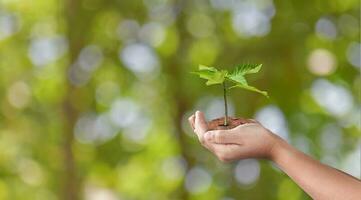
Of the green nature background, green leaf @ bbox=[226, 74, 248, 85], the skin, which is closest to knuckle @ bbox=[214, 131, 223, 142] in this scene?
the skin

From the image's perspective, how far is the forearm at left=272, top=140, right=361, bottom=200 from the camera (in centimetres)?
109

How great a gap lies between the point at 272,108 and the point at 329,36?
0.59 meters

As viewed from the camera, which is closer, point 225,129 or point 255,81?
point 225,129

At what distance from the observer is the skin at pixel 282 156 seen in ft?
3.58

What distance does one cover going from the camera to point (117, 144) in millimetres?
6168

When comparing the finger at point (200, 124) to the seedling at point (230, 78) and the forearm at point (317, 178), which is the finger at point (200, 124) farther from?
the forearm at point (317, 178)

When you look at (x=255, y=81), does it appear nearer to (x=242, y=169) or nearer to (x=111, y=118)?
(x=242, y=169)

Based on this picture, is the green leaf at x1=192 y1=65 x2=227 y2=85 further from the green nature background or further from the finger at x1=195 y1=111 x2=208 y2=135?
the green nature background

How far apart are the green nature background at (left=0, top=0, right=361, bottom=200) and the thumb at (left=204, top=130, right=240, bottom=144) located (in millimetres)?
4013

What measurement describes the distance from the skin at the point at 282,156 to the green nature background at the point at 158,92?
4.00 metres

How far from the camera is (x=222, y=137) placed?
1.13m

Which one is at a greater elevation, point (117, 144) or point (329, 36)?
point (329, 36)

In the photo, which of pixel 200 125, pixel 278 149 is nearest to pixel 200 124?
pixel 200 125

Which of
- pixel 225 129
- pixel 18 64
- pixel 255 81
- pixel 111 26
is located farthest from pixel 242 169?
pixel 225 129
